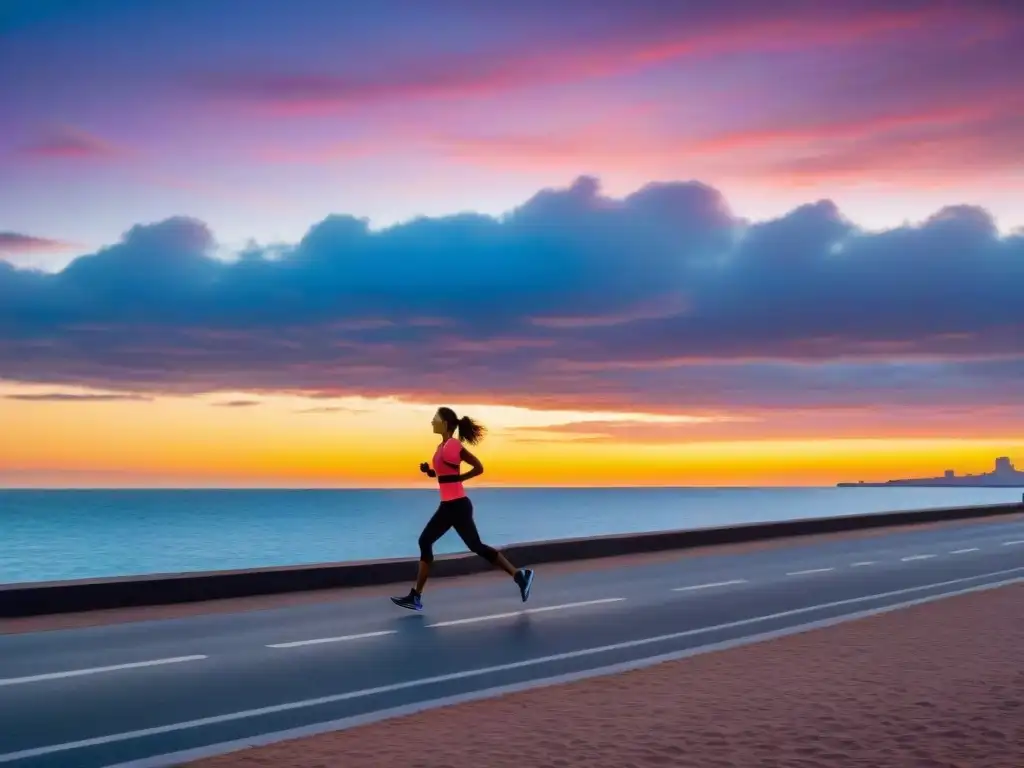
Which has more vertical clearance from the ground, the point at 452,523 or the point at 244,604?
the point at 452,523

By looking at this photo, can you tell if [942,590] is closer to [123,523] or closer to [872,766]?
[872,766]

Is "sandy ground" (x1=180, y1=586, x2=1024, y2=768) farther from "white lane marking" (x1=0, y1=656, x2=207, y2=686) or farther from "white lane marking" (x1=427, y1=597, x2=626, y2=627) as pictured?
"white lane marking" (x1=427, y1=597, x2=626, y2=627)

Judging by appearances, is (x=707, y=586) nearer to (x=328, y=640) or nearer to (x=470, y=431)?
(x=470, y=431)

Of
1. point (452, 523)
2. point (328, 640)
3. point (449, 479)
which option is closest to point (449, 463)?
point (449, 479)

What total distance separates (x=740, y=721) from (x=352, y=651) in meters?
4.72

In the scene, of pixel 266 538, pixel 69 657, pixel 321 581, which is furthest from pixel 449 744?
pixel 266 538

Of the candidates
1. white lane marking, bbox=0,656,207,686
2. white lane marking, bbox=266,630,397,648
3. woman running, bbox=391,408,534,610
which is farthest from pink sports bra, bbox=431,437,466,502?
white lane marking, bbox=0,656,207,686

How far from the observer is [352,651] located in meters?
12.5

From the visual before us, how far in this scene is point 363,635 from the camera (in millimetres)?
13664

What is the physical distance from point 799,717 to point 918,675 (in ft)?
7.29

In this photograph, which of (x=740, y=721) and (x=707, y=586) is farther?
(x=707, y=586)

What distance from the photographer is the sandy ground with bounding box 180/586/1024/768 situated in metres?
7.61

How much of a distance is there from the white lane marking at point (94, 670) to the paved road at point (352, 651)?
0.02 metres

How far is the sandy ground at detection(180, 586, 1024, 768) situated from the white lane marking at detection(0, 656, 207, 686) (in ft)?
11.3
